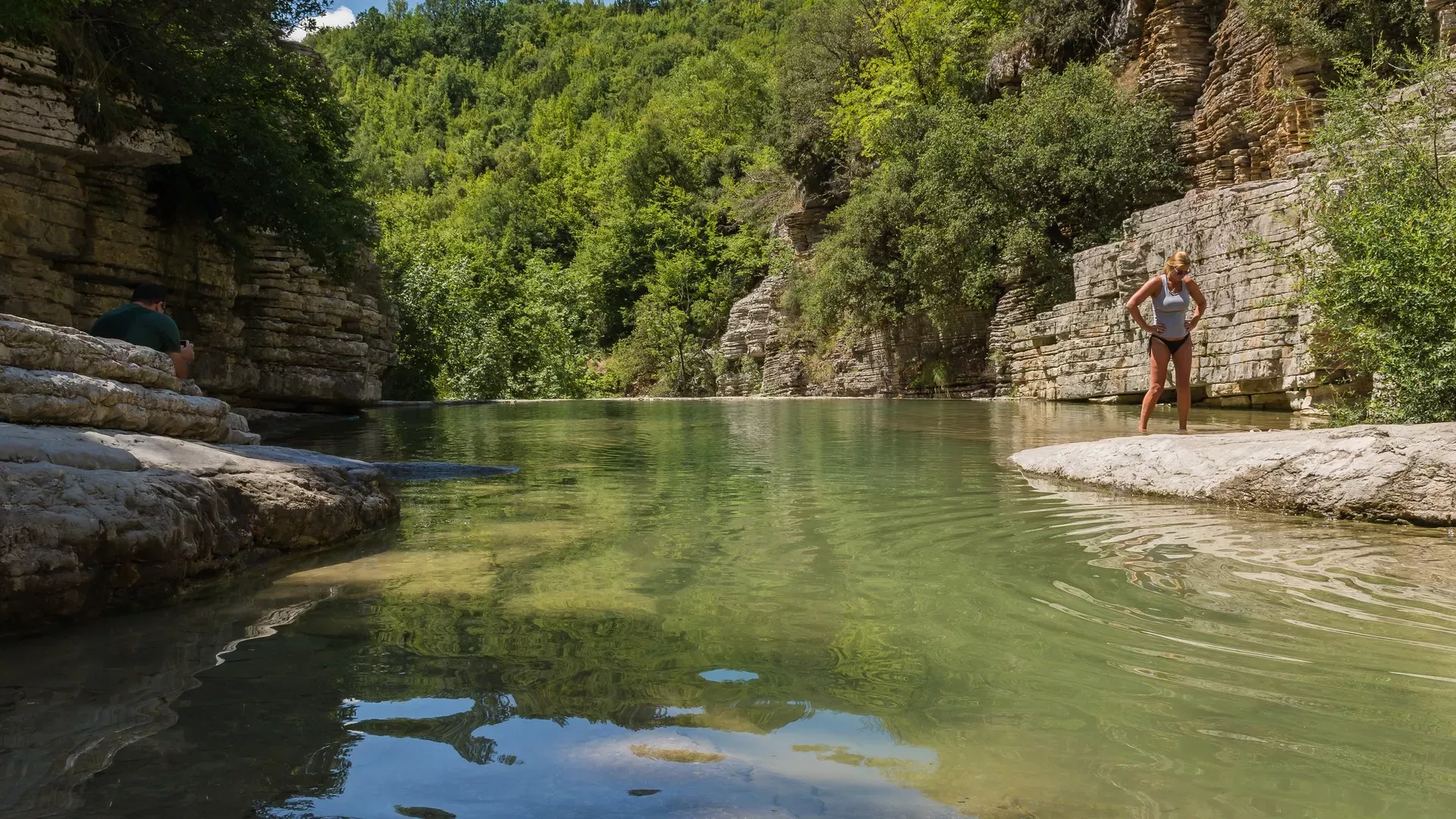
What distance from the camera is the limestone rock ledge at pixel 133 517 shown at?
377 cm

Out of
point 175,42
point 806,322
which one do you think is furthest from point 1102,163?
point 175,42

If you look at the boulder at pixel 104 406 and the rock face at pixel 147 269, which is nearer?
the boulder at pixel 104 406

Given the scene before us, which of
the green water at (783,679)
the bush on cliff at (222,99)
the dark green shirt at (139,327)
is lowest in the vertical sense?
the green water at (783,679)

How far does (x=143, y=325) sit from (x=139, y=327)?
42mm

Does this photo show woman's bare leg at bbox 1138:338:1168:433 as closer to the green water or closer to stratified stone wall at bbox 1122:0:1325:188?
the green water

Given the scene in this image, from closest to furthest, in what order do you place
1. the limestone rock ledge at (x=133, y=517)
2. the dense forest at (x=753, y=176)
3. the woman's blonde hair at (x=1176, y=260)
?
the limestone rock ledge at (x=133, y=517) < the woman's blonde hair at (x=1176, y=260) < the dense forest at (x=753, y=176)

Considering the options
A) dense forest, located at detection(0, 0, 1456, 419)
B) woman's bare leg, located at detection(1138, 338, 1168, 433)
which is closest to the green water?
woman's bare leg, located at detection(1138, 338, 1168, 433)

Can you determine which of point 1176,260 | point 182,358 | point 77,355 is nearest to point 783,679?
point 77,355

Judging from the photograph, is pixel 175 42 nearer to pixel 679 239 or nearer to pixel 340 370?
pixel 340 370

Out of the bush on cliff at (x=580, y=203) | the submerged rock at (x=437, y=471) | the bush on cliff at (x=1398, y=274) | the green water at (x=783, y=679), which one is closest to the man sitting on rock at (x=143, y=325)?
the submerged rock at (x=437, y=471)

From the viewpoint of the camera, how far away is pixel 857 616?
389 centimetres

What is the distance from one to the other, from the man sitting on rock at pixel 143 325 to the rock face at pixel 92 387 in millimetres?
1631

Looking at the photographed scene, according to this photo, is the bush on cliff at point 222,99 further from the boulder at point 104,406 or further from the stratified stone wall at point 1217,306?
the stratified stone wall at point 1217,306

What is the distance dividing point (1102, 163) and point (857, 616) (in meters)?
27.4
